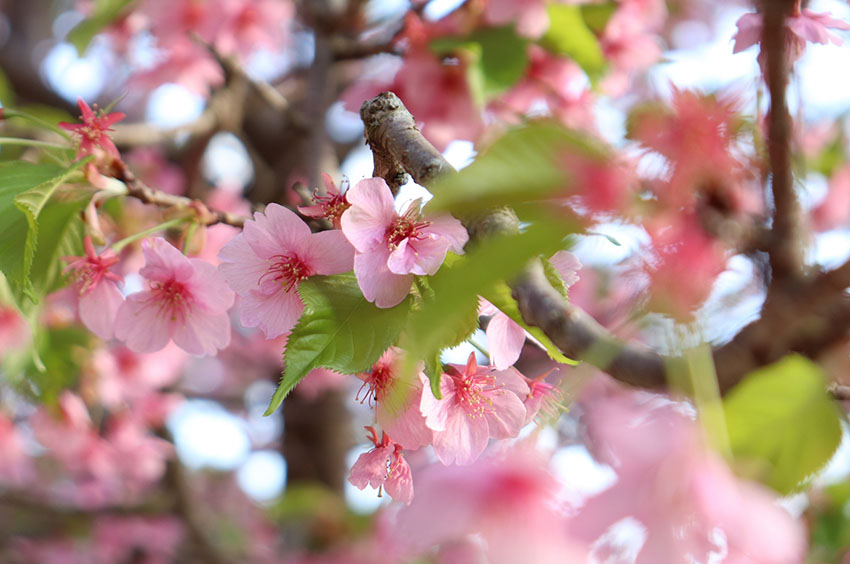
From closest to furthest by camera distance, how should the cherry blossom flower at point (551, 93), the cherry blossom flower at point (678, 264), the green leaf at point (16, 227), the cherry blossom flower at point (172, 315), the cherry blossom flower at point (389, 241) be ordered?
1. the cherry blossom flower at point (678, 264)
2. the cherry blossom flower at point (389, 241)
3. the green leaf at point (16, 227)
4. the cherry blossom flower at point (172, 315)
5. the cherry blossom flower at point (551, 93)

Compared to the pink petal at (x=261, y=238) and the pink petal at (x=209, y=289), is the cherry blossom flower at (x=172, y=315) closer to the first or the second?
the pink petal at (x=209, y=289)

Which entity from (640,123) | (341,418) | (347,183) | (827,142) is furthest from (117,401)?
(827,142)

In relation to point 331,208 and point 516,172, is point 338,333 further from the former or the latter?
point 516,172

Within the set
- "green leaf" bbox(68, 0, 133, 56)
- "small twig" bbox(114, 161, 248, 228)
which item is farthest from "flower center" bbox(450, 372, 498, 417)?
"green leaf" bbox(68, 0, 133, 56)

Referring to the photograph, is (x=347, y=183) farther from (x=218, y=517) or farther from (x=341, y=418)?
(x=218, y=517)

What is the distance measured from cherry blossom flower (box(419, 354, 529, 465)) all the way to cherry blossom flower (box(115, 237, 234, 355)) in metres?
0.29

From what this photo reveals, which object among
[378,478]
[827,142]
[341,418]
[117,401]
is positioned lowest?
[341,418]

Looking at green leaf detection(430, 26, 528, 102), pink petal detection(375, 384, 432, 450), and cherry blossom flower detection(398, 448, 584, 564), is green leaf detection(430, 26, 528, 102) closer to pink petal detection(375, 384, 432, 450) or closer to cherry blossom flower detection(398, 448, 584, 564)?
pink petal detection(375, 384, 432, 450)

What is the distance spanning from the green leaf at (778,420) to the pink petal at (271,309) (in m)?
0.41

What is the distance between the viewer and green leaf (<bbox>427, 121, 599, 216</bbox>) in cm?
37

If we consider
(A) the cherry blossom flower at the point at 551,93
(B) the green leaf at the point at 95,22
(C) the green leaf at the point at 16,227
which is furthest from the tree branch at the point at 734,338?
(B) the green leaf at the point at 95,22

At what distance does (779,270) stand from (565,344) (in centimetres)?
18

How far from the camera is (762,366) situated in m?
0.43

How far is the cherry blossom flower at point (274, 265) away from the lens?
25.5 inches
